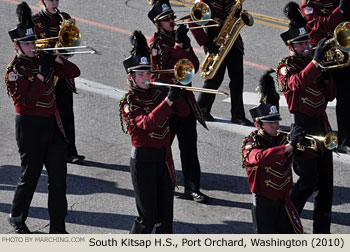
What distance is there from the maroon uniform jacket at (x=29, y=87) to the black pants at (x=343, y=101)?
166 inches

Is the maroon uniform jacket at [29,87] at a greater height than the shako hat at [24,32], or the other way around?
the shako hat at [24,32]

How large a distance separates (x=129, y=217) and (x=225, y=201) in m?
1.24

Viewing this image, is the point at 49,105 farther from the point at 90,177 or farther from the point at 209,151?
the point at 209,151

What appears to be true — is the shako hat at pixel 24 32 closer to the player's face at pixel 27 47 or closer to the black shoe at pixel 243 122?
the player's face at pixel 27 47

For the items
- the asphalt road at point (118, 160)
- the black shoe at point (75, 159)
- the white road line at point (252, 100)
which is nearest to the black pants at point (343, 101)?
the asphalt road at point (118, 160)

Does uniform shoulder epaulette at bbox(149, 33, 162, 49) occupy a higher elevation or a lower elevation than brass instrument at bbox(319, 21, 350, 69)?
lower

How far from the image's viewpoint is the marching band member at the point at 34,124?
963 centimetres

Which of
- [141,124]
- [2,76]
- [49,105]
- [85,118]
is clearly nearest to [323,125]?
[141,124]

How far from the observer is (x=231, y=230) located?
10141 millimetres

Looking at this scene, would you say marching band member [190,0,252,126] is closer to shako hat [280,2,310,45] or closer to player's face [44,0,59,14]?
player's face [44,0,59,14]

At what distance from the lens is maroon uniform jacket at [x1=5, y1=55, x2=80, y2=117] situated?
9602 mm

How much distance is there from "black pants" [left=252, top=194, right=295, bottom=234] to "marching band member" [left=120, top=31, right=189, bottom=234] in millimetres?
948

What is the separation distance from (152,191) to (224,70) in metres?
4.32

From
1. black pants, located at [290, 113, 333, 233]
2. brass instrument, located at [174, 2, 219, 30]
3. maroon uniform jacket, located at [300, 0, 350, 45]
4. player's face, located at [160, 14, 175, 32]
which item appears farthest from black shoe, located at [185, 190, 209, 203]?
maroon uniform jacket, located at [300, 0, 350, 45]
